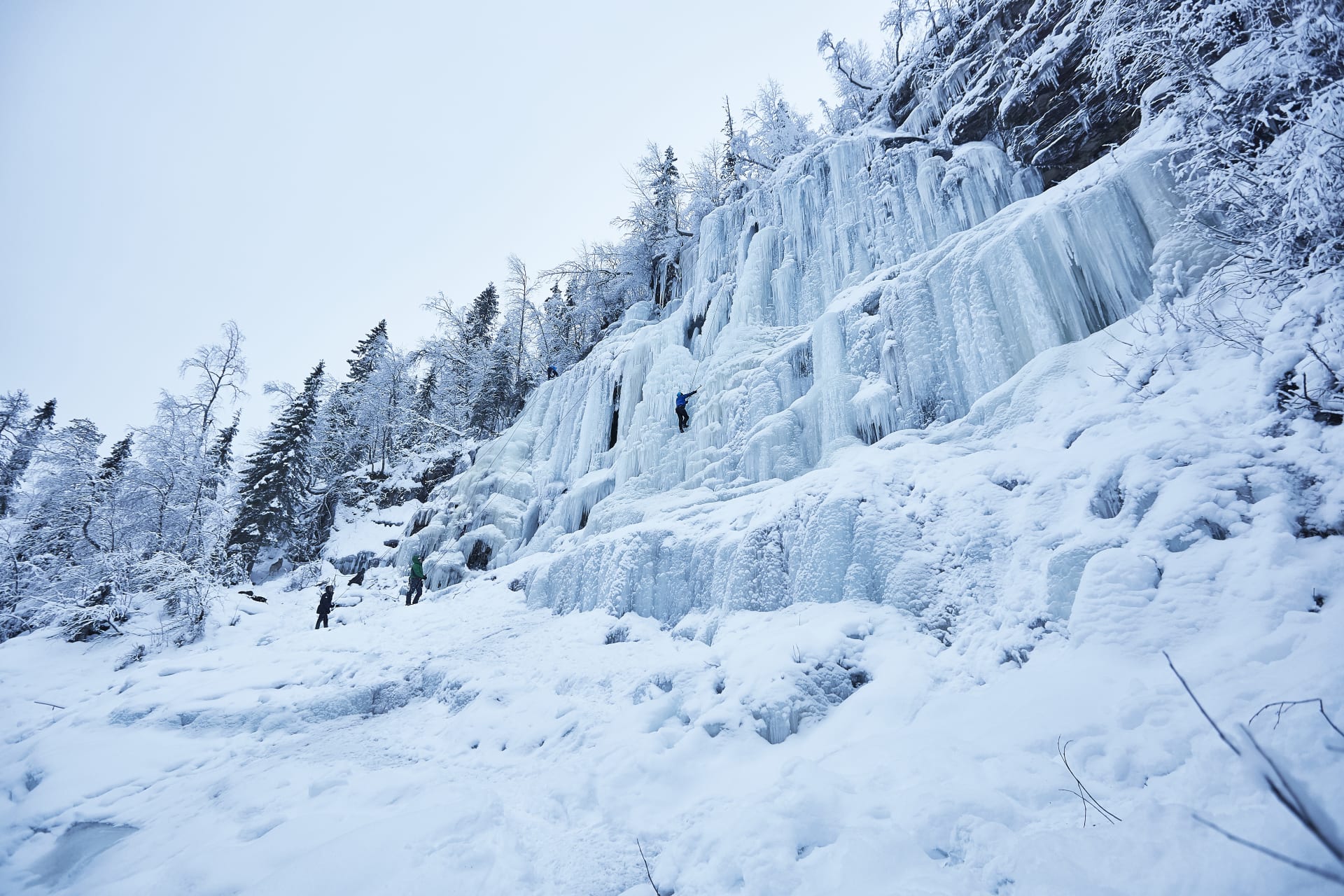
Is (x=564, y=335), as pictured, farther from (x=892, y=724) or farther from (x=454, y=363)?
(x=892, y=724)

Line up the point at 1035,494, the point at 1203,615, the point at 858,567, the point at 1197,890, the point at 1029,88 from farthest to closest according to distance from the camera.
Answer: the point at 1029,88
the point at 858,567
the point at 1035,494
the point at 1203,615
the point at 1197,890

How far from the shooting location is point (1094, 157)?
9000 millimetres

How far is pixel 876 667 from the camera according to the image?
4.40 m

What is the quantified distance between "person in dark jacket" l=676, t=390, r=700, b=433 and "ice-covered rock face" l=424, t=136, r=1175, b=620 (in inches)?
10.7

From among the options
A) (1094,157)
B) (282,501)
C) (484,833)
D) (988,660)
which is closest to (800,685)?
(988,660)

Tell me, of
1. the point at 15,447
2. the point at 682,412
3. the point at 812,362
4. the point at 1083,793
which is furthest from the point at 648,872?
the point at 15,447

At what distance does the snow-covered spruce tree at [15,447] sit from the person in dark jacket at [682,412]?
3374 cm

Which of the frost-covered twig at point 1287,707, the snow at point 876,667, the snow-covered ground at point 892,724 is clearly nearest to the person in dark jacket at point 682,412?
the snow at point 876,667

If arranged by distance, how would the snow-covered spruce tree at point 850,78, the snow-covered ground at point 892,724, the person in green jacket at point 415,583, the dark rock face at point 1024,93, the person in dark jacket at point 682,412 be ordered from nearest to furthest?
the snow-covered ground at point 892,724 → the dark rock face at point 1024,93 → the person in dark jacket at point 682,412 → the person in green jacket at point 415,583 → the snow-covered spruce tree at point 850,78

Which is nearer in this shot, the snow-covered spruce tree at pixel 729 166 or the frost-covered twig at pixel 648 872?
the frost-covered twig at pixel 648 872

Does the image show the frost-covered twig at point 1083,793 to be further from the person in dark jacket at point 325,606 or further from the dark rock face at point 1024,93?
the person in dark jacket at point 325,606

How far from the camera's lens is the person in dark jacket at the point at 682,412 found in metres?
11.8

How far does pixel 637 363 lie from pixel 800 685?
1171cm

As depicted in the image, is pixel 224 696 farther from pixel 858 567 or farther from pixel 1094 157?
pixel 1094 157
